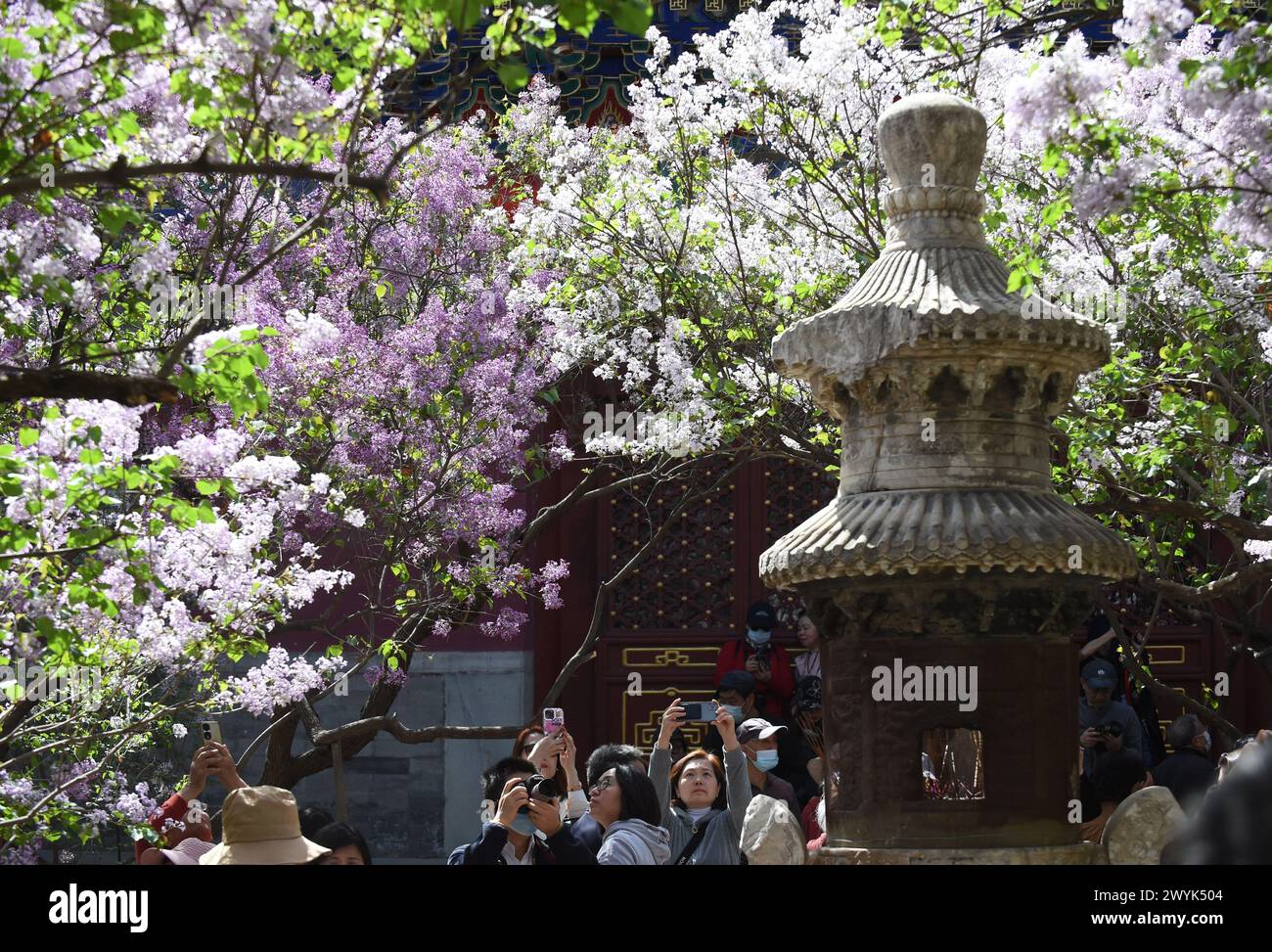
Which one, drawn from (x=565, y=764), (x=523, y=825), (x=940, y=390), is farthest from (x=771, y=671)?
(x=523, y=825)

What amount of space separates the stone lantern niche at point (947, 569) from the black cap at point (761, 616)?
5904mm

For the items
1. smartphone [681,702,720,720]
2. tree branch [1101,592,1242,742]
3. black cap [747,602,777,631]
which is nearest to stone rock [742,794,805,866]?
smartphone [681,702,720,720]

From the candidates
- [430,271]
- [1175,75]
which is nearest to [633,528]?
[430,271]

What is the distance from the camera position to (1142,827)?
23.9 feet

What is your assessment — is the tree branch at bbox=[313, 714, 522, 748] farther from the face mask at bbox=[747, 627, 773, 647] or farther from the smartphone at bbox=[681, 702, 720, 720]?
the smartphone at bbox=[681, 702, 720, 720]

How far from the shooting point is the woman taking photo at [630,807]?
7239 millimetres

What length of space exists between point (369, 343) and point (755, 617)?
378cm

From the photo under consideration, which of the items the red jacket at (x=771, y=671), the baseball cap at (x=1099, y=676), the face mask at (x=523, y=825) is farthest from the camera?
the red jacket at (x=771, y=671)

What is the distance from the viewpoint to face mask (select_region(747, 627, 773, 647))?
13688 millimetres

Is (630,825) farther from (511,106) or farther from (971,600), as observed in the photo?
(511,106)

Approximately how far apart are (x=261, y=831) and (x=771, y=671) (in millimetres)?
7540

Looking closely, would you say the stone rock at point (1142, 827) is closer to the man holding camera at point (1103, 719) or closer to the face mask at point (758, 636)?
the man holding camera at point (1103, 719)

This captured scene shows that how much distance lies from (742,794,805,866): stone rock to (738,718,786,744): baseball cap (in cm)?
143

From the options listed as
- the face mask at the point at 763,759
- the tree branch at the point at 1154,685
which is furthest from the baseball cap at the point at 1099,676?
the face mask at the point at 763,759
